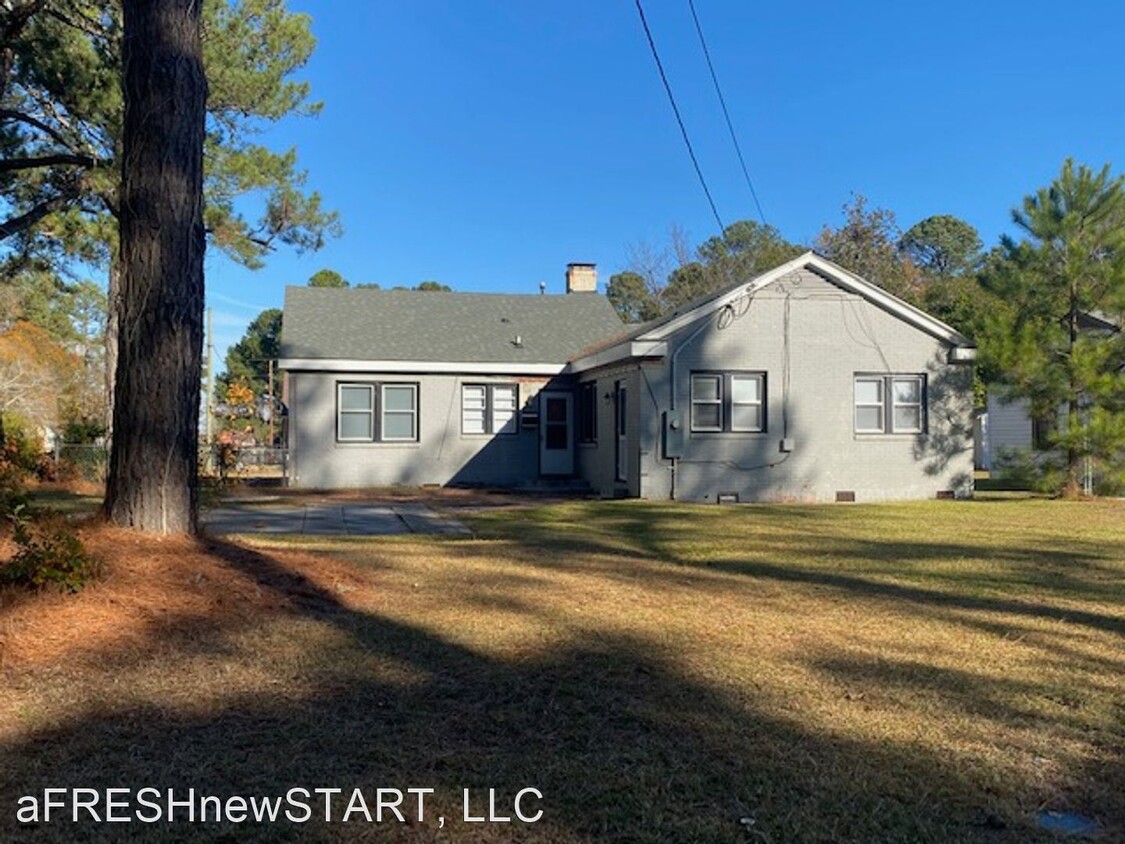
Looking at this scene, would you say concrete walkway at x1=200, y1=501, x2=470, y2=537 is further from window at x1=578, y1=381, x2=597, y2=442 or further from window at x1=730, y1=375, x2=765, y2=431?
window at x1=730, y1=375, x2=765, y2=431

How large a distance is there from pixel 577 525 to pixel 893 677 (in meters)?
7.82

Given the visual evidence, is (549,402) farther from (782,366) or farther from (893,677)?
(893,677)

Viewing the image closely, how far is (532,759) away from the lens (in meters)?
3.84

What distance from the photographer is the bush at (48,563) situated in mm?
5520

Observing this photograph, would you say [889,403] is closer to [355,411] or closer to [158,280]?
[355,411]

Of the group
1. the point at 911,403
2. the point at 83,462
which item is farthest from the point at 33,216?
the point at 911,403

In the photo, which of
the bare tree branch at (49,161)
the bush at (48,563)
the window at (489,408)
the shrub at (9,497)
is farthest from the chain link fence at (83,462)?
the bush at (48,563)

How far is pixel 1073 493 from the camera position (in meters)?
17.6

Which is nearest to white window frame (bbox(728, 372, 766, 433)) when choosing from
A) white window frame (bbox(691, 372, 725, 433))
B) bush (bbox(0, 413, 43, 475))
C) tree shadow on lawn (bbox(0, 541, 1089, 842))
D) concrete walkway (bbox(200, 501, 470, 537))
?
white window frame (bbox(691, 372, 725, 433))

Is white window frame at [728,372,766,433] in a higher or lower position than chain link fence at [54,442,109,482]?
higher

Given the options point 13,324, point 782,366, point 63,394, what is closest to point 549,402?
point 782,366

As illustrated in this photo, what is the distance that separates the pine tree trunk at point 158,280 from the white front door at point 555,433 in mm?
13743

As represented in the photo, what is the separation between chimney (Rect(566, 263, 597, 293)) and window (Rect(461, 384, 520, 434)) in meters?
7.76

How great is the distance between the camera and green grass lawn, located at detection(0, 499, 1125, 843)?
348cm
